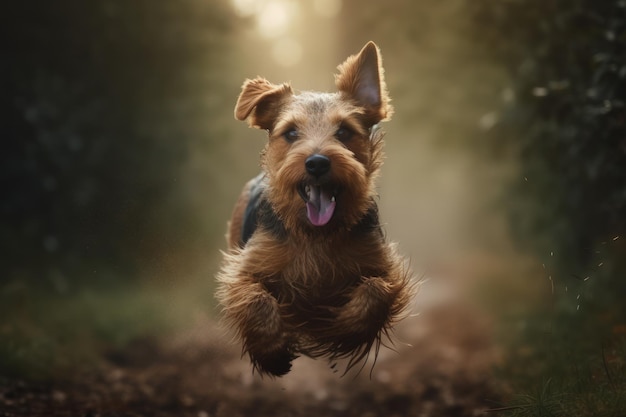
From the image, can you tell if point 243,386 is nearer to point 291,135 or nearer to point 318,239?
point 318,239

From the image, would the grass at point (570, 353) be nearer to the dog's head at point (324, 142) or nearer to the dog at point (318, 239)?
the dog at point (318, 239)

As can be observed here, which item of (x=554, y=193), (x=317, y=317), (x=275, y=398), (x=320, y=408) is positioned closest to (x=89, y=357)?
(x=275, y=398)

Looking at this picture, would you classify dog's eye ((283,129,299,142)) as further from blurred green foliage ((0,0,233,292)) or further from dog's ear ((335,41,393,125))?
blurred green foliage ((0,0,233,292))

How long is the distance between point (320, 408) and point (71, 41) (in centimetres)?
584

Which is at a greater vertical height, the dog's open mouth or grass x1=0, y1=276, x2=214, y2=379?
grass x1=0, y1=276, x2=214, y2=379

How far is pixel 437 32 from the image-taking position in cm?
1017

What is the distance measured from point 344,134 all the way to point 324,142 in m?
0.24

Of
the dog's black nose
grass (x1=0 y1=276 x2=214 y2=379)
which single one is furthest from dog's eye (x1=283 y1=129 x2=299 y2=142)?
grass (x1=0 y1=276 x2=214 y2=379)

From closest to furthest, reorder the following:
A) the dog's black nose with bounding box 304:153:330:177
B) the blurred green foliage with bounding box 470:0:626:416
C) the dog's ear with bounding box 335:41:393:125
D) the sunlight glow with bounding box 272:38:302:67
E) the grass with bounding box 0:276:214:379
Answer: the dog's black nose with bounding box 304:153:330:177, the dog's ear with bounding box 335:41:393:125, the blurred green foliage with bounding box 470:0:626:416, the grass with bounding box 0:276:214:379, the sunlight glow with bounding box 272:38:302:67

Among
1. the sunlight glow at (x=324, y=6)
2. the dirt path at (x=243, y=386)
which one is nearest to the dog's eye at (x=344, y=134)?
the dirt path at (x=243, y=386)

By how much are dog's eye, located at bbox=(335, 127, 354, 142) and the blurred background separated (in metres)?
2.65

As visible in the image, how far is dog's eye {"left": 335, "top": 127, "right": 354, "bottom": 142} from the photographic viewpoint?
4.01m

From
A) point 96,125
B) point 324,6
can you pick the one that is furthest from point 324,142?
point 324,6

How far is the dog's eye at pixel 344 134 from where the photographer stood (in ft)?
13.2
